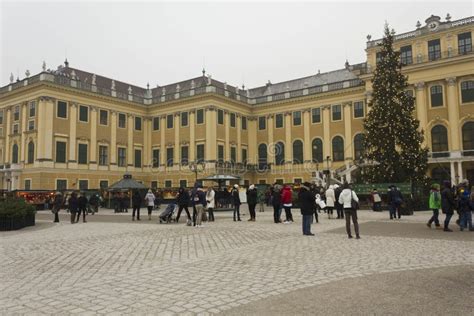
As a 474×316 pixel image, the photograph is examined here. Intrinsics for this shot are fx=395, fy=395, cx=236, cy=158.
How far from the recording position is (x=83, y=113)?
46562 millimetres

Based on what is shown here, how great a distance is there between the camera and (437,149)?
40.9 metres

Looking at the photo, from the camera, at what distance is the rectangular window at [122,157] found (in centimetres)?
5078

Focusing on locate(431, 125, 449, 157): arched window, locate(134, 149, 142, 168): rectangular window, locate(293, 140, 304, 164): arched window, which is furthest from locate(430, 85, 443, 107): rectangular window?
locate(134, 149, 142, 168): rectangular window

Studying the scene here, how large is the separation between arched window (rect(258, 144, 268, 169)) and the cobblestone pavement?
41148mm

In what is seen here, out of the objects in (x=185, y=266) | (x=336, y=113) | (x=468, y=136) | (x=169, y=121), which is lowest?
(x=185, y=266)

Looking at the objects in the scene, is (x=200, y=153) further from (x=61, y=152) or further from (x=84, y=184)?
(x=61, y=152)

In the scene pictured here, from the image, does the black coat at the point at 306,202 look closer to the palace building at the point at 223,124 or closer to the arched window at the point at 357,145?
the palace building at the point at 223,124

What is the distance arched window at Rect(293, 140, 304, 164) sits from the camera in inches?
2020

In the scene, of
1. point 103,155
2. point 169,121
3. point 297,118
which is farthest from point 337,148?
point 103,155

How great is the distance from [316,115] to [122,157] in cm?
2559

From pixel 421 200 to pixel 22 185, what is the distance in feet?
131

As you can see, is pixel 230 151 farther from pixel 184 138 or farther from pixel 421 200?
pixel 421 200

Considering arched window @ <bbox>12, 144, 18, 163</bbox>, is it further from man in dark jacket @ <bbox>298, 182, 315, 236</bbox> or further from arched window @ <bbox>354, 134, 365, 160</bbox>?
man in dark jacket @ <bbox>298, 182, 315, 236</bbox>

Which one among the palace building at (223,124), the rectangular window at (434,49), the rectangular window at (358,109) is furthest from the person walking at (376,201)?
the rectangular window at (434,49)
